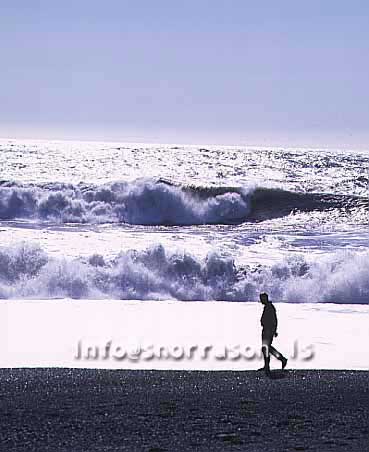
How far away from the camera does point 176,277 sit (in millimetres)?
21938

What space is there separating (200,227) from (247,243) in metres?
7.63

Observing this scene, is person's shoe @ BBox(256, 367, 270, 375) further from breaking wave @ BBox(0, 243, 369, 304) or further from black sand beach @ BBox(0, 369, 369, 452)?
breaking wave @ BBox(0, 243, 369, 304)

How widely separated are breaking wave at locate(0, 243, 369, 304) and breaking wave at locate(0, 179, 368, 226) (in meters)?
14.5

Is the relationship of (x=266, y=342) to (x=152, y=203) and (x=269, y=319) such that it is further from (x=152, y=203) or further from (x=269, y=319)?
(x=152, y=203)

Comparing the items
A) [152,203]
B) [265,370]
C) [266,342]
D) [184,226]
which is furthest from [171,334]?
[152,203]

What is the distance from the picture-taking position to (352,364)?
11.9m

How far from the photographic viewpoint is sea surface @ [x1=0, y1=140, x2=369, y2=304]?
20.7m

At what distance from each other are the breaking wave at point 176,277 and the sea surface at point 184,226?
4 centimetres

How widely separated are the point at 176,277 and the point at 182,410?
41.9 feet

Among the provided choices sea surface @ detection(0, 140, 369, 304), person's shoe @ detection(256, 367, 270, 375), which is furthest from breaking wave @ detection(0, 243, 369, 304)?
person's shoe @ detection(256, 367, 270, 375)

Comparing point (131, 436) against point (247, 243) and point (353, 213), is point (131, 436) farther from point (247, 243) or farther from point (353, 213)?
point (353, 213)

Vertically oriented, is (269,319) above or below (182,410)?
above

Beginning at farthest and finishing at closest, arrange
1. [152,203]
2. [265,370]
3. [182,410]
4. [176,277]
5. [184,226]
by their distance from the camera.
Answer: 1. [152,203]
2. [184,226]
3. [176,277]
4. [265,370]
5. [182,410]

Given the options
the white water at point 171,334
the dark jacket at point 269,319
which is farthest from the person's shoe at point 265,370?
the dark jacket at point 269,319
